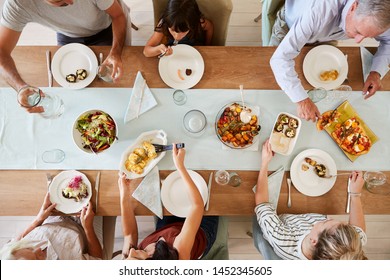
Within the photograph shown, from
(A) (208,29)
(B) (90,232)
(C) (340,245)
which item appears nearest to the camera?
(C) (340,245)

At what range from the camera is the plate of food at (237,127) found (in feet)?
4.91

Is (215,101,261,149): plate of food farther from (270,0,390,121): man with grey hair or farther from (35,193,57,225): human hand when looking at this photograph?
(35,193,57,225): human hand

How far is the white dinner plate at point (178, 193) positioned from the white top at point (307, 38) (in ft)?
1.98

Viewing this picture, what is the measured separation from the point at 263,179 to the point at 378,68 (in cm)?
78

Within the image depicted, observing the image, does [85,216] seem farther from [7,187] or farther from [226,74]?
[226,74]

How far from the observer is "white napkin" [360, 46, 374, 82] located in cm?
156

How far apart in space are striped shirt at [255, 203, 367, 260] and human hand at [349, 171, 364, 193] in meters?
0.18

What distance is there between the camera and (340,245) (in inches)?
50.7

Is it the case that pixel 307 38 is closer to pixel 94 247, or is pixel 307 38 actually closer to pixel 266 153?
pixel 266 153

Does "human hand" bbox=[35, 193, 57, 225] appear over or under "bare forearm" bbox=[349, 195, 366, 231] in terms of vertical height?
under

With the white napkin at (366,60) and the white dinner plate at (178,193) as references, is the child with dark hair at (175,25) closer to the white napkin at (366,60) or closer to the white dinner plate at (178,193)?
the white dinner plate at (178,193)

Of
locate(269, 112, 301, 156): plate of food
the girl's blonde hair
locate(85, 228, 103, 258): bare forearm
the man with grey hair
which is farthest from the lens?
locate(85, 228, 103, 258): bare forearm

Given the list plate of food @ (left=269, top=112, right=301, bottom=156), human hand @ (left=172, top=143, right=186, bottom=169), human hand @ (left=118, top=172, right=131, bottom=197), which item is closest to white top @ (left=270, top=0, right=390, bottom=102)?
plate of food @ (left=269, top=112, right=301, bottom=156)

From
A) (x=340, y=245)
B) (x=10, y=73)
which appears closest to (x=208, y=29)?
(x=10, y=73)
